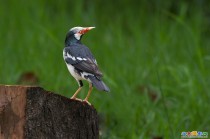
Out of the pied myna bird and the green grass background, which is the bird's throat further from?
the green grass background

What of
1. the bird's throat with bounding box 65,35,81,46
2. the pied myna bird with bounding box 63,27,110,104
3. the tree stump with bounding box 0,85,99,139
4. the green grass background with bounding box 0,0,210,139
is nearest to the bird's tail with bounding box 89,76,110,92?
the pied myna bird with bounding box 63,27,110,104

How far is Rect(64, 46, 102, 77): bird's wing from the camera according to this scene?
434 cm

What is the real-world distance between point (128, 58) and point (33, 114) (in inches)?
173

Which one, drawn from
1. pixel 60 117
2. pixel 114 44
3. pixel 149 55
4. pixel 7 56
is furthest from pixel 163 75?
pixel 60 117

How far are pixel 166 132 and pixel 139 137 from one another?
24cm

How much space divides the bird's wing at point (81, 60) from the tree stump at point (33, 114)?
0.85ft

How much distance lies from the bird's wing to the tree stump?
0.85 feet

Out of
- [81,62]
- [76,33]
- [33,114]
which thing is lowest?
[33,114]

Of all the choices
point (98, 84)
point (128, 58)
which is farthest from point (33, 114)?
point (128, 58)

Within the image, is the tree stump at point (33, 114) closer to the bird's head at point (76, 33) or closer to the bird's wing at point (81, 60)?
the bird's wing at point (81, 60)

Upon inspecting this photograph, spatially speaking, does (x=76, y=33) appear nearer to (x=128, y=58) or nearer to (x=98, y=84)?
(x=98, y=84)

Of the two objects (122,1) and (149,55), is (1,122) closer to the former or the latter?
(149,55)

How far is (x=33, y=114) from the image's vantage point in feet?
13.2

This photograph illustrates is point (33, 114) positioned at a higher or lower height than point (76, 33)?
lower
